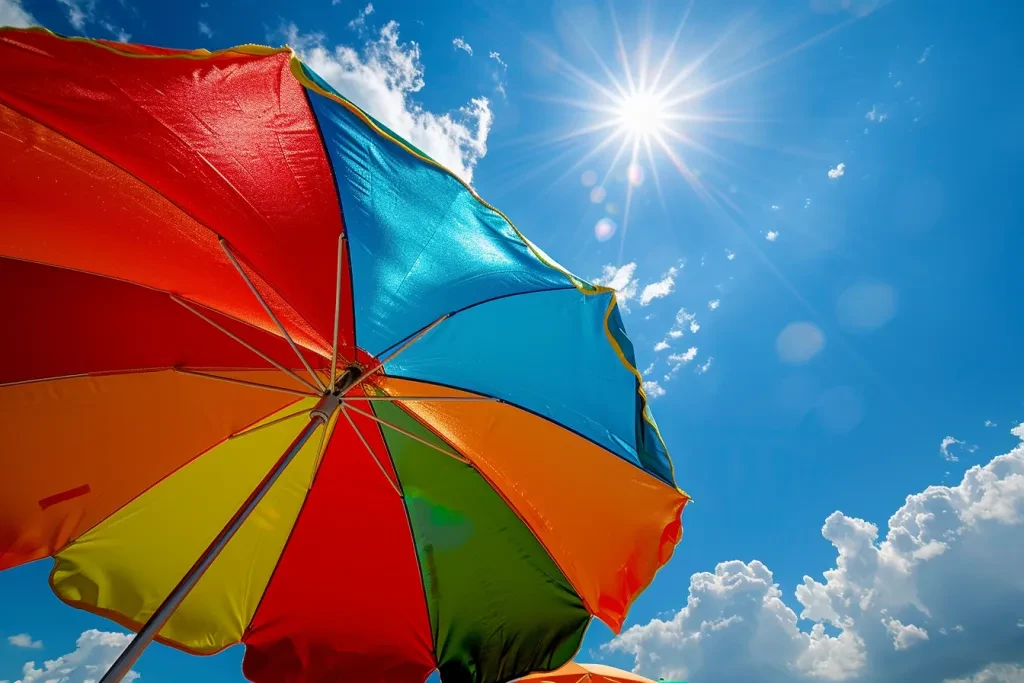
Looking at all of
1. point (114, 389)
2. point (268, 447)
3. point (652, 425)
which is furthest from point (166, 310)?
point (652, 425)

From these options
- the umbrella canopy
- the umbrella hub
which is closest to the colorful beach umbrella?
the umbrella hub

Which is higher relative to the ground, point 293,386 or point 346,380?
point 293,386

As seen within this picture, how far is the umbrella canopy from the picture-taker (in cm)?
457

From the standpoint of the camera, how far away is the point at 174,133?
165 cm

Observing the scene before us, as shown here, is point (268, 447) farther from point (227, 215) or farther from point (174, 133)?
point (174, 133)

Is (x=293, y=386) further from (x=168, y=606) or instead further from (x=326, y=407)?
(x=168, y=606)

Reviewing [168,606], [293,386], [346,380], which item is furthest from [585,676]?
[168,606]

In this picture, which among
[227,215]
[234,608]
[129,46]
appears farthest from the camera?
[234,608]

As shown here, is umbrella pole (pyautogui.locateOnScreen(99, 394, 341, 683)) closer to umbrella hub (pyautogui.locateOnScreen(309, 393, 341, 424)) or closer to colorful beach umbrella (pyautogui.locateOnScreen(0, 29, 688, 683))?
colorful beach umbrella (pyautogui.locateOnScreen(0, 29, 688, 683))

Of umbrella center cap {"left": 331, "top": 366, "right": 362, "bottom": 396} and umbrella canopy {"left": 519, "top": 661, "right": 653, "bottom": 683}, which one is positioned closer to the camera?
umbrella center cap {"left": 331, "top": 366, "right": 362, "bottom": 396}

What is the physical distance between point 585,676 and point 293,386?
3935 mm

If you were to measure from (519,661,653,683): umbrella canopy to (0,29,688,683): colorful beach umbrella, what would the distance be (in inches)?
113

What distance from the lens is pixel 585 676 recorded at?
14.9ft

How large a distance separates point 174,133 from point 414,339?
1079mm
